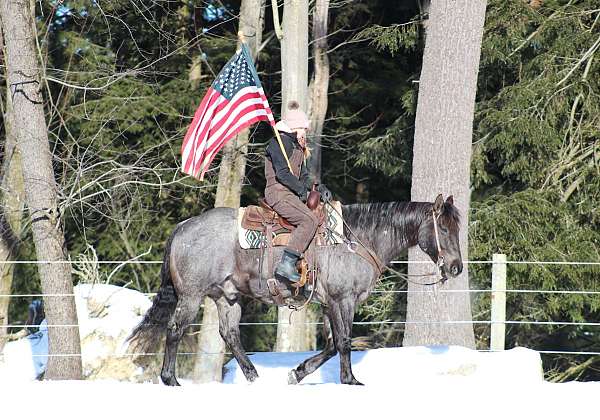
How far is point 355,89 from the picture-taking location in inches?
781

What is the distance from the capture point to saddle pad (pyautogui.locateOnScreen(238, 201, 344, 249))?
29.9ft

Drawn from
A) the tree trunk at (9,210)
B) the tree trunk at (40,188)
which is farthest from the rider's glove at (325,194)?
the tree trunk at (9,210)

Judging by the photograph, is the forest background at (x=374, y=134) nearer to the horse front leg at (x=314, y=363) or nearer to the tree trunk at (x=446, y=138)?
the tree trunk at (x=446, y=138)

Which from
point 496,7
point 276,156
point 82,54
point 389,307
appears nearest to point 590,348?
point 389,307

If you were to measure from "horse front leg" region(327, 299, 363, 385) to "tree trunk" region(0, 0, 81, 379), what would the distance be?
165 inches

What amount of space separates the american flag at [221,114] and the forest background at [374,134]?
327 centimetres

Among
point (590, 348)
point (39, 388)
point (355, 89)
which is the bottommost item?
point (590, 348)

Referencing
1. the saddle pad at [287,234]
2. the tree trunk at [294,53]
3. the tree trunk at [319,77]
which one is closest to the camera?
the saddle pad at [287,234]

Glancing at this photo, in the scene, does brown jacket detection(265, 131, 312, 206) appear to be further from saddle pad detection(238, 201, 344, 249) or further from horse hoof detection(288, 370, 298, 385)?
horse hoof detection(288, 370, 298, 385)

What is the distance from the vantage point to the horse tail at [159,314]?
32.1ft

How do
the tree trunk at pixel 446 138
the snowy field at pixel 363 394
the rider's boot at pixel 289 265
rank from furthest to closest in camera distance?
the tree trunk at pixel 446 138
the rider's boot at pixel 289 265
the snowy field at pixel 363 394

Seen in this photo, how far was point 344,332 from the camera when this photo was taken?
29.4 feet

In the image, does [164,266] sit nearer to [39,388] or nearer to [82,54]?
[39,388]

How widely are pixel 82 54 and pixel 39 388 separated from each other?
36.6 ft
